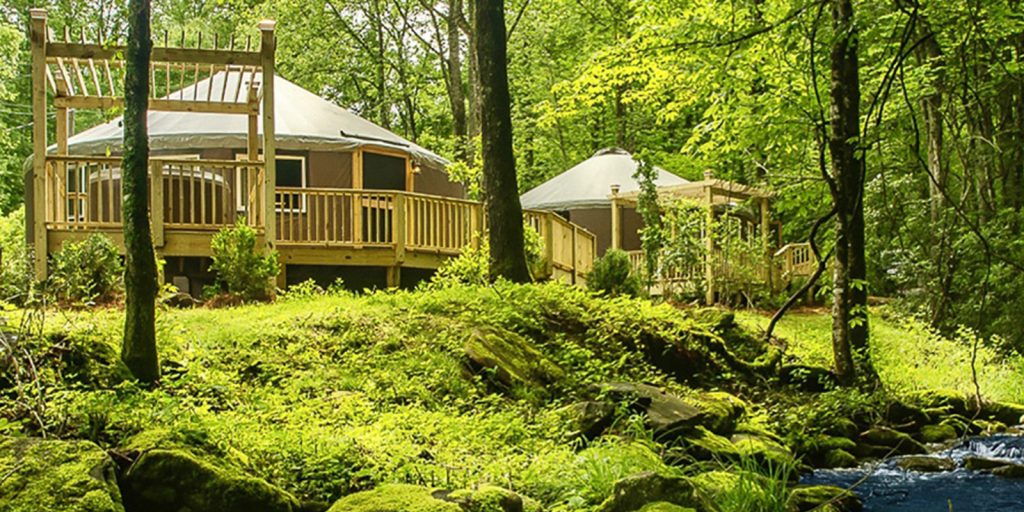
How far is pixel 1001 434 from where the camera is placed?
10164 mm

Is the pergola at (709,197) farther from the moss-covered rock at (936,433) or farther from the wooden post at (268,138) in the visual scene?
the wooden post at (268,138)

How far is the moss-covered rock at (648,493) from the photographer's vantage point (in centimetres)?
512

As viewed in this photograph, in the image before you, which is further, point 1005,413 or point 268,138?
point 268,138

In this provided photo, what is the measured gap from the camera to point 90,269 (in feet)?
36.2

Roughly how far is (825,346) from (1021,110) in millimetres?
5210

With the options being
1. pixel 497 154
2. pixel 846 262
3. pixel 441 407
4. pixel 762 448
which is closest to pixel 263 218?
pixel 497 154

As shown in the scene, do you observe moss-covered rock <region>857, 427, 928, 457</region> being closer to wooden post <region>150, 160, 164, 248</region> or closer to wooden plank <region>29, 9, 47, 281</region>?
wooden post <region>150, 160, 164, 248</region>

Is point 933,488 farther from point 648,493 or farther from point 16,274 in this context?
point 16,274

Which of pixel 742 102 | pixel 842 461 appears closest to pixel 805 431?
pixel 842 461

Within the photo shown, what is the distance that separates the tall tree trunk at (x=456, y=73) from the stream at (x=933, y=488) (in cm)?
1449

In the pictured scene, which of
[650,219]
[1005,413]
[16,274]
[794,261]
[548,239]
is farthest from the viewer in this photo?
[794,261]

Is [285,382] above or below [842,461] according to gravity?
above

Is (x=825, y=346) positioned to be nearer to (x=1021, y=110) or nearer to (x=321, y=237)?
(x=1021, y=110)

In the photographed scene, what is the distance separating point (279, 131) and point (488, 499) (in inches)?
520
